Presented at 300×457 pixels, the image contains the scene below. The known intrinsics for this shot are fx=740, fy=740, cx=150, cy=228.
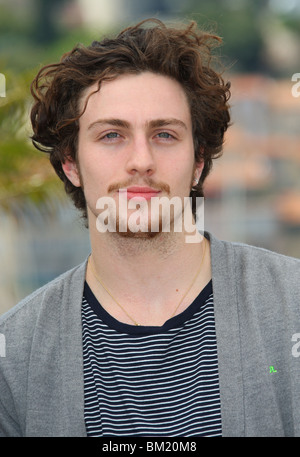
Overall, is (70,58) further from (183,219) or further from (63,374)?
(63,374)

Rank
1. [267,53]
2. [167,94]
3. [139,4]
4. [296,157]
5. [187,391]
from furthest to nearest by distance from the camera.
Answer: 1. [139,4]
2. [267,53]
3. [296,157]
4. [167,94]
5. [187,391]

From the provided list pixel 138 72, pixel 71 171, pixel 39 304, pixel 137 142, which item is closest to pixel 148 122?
pixel 137 142

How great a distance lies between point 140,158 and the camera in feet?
10.6

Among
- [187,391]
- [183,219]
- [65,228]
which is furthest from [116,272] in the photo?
[65,228]

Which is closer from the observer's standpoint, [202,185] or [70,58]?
[70,58]

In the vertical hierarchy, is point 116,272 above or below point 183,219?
below

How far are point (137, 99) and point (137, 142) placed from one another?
0.67 feet

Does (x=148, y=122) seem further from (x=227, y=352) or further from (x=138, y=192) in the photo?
(x=227, y=352)

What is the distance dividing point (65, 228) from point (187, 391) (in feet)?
244

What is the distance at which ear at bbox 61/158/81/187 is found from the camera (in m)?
3.77

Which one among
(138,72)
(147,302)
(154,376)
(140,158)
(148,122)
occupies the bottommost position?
(154,376)

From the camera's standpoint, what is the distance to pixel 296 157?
305ft

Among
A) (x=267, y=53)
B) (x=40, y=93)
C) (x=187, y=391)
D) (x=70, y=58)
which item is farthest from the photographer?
(x=267, y=53)

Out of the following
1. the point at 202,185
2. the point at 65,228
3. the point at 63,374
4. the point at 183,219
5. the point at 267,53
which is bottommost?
the point at 63,374
